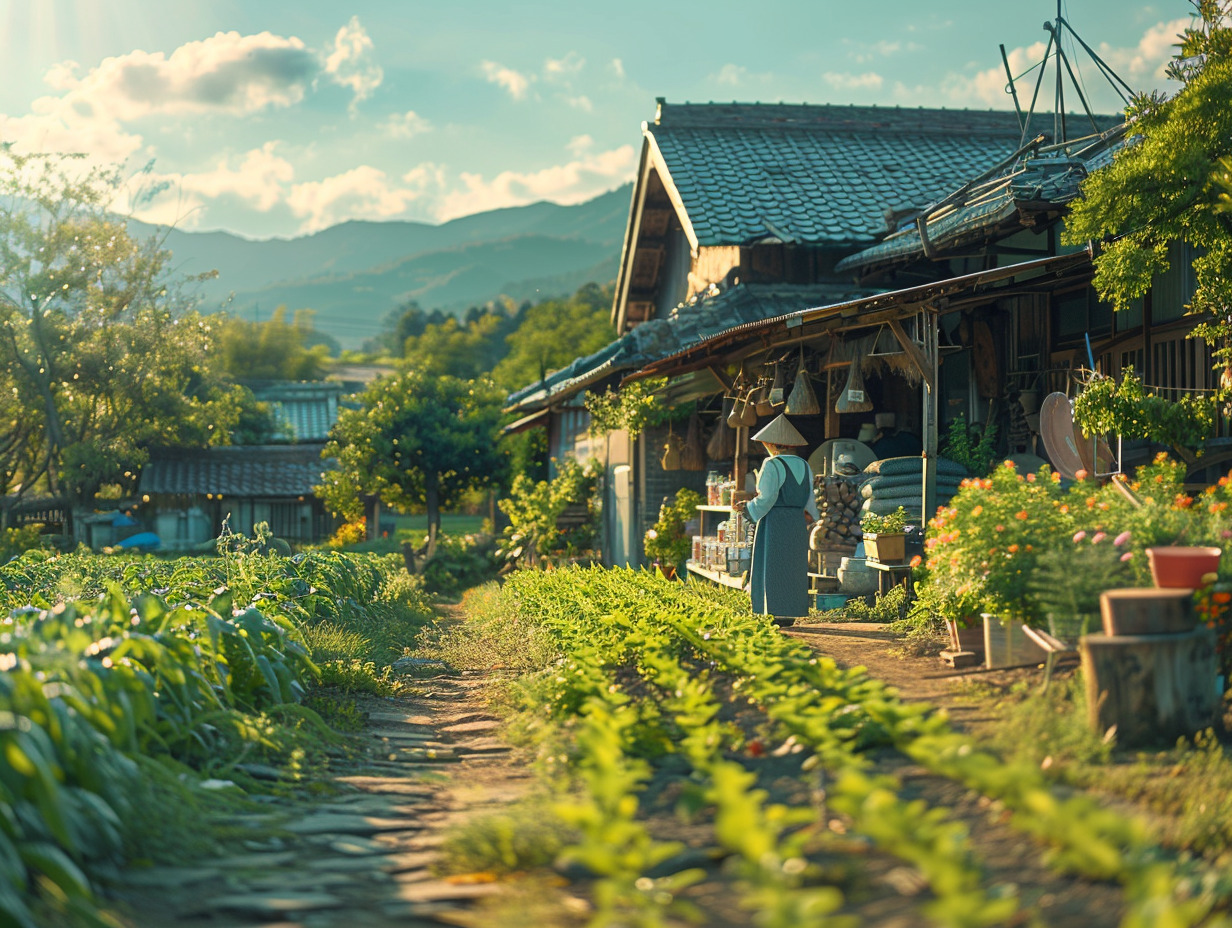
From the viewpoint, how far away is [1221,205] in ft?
→ 22.8

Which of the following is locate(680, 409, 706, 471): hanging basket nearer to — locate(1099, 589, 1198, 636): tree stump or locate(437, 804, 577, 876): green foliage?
locate(1099, 589, 1198, 636): tree stump

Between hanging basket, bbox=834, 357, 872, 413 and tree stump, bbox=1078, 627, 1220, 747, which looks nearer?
tree stump, bbox=1078, 627, 1220, 747

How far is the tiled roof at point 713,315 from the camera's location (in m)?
15.4

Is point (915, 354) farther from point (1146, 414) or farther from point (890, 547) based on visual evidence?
point (1146, 414)

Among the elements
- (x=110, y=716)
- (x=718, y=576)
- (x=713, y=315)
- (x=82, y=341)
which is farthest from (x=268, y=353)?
(x=110, y=716)

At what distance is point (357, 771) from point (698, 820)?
2150mm

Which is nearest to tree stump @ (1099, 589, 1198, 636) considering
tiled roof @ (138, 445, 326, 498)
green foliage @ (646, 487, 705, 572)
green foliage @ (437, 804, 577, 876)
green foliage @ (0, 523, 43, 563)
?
green foliage @ (437, 804, 577, 876)

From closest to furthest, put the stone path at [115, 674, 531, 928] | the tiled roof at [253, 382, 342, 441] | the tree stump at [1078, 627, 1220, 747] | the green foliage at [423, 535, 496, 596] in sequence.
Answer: the stone path at [115, 674, 531, 928] → the tree stump at [1078, 627, 1220, 747] → the green foliage at [423, 535, 496, 596] → the tiled roof at [253, 382, 342, 441]

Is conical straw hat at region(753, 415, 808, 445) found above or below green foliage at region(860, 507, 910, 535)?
above

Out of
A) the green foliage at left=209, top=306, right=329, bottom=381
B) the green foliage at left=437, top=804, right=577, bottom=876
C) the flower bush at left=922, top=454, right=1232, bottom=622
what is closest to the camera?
the green foliage at left=437, top=804, right=577, bottom=876

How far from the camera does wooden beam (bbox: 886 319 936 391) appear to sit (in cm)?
945

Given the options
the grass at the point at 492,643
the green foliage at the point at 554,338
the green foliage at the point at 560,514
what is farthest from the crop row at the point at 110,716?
the green foliage at the point at 554,338

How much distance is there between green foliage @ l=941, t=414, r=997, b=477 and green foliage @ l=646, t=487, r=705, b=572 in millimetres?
4247

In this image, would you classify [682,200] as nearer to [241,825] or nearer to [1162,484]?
[1162,484]
